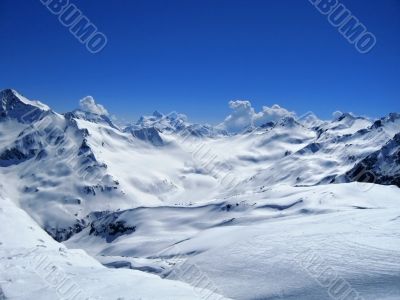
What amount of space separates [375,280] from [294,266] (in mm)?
5959

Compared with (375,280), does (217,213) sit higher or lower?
higher

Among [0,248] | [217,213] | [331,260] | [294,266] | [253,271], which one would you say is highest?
[217,213]

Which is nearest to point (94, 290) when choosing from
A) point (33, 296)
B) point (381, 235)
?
point (33, 296)

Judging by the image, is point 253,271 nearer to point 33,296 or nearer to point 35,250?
point 33,296

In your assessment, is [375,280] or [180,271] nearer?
[375,280]

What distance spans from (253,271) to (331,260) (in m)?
5.58

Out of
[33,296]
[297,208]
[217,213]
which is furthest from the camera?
[217,213]

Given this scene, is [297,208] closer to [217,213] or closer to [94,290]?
[217,213]

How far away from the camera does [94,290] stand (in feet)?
75.8

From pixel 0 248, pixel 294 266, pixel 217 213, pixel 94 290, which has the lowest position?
pixel 0 248

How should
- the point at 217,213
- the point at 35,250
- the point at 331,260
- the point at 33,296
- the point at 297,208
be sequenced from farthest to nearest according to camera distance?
the point at 217,213 < the point at 297,208 < the point at 35,250 < the point at 331,260 < the point at 33,296

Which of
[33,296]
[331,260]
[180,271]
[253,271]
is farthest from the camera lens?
[180,271]

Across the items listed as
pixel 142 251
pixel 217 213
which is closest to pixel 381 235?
pixel 142 251

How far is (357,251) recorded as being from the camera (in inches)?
1070
